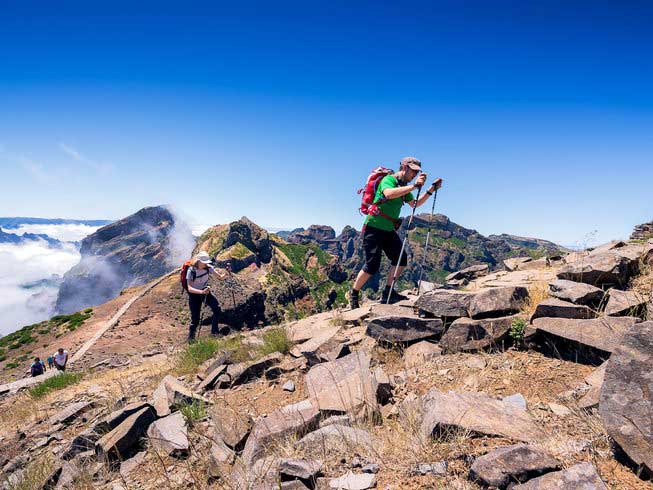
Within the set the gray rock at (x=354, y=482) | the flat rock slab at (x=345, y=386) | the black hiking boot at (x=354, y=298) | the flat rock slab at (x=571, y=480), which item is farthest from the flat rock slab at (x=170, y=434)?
the black hiking boot at (x=354, y=298)

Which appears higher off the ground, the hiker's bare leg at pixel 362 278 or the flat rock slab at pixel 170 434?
the hiker's bare leg at pixel 362 278

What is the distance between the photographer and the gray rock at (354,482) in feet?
8.47

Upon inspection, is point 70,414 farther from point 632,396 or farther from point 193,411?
point 632,396

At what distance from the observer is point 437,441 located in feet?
9.48

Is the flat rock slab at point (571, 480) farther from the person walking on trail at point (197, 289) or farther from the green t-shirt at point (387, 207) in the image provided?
the person walking on trail at point (197, 289)

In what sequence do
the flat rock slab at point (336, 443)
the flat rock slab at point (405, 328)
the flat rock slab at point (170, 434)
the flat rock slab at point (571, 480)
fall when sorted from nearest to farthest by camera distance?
the flat rock slab at point (571, 480) < the flat rock slab at point (336, 443) < the flat rock slab at point (170, 434) < the flat rock slab at point (405, 328)

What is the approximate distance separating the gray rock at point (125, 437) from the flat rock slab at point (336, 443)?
2.43 meters

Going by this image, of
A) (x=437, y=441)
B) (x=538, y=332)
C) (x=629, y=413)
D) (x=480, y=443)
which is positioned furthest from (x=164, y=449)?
(x=538, y=332)

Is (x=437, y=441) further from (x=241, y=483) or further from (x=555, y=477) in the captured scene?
(x=241, y=483)

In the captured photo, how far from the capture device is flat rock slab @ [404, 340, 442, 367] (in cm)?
496

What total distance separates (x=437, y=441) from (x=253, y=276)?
8600 centimetres

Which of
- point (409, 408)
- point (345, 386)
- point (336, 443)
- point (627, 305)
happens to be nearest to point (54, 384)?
point (345, 386)

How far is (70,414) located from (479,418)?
6.87m

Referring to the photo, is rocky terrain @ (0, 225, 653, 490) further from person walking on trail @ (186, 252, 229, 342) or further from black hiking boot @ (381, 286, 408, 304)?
person walking on trail @ (186, 252, 229, 342)
